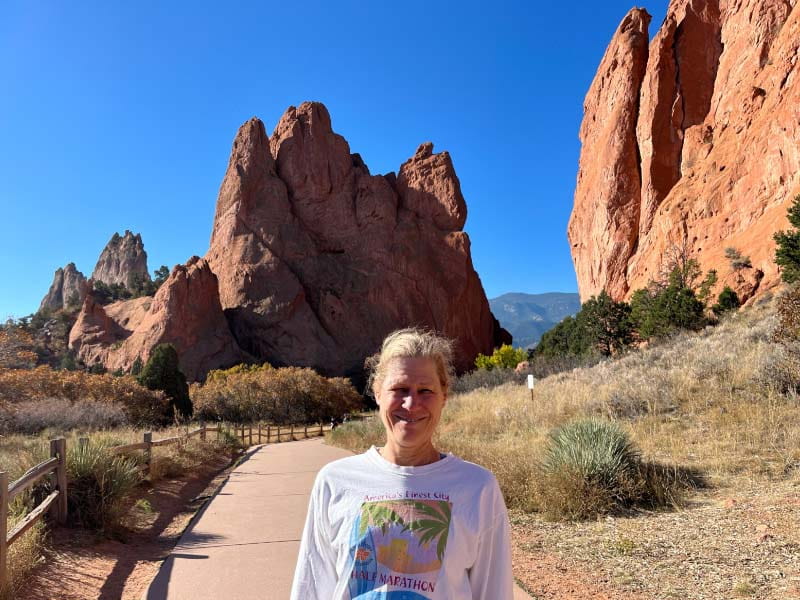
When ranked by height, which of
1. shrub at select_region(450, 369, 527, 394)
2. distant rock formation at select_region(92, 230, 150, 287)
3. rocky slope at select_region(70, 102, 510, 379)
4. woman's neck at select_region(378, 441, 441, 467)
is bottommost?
Result: woman's neck at select_region(378, 441, 441, 467)

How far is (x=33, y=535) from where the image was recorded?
595 centimetres

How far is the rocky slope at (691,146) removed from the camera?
37.8 metres

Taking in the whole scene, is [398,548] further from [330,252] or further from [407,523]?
[330,252]

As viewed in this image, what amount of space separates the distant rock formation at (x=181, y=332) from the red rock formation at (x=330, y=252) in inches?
160

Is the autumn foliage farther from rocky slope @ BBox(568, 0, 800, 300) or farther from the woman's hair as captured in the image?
rocky slope @ BBox(568, 0, 800, 300)

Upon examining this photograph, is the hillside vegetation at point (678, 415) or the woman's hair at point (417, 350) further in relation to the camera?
the hillside vegetation at point (678, 415)

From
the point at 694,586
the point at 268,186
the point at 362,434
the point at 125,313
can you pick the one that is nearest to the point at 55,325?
the point at 125,313

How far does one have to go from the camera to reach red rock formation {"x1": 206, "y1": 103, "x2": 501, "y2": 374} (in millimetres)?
62031

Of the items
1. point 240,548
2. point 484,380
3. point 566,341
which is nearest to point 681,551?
point 240,548

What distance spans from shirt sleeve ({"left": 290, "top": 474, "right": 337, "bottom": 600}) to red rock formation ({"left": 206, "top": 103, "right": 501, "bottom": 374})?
5939 cm

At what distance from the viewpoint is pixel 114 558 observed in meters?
6.75

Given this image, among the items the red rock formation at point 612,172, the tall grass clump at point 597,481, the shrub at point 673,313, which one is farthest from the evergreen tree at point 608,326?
the tall grass clump at point 597,481

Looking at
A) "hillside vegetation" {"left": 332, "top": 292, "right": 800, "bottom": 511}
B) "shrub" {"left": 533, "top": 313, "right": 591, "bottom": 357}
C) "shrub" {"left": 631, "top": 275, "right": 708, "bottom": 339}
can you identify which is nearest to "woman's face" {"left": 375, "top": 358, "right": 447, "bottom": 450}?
"hillside vegetation" {"left": 332, "top": 292, "right": 800, "bottom": 511}

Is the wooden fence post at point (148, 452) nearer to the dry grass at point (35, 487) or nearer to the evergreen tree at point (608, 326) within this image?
the dry grass at point (35, 487)
